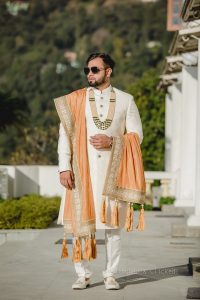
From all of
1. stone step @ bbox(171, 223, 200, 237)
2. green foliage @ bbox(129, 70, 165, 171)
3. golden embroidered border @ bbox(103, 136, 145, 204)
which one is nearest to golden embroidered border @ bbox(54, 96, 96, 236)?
golden embroidered border @ bbox(103, 136, 145, 204)

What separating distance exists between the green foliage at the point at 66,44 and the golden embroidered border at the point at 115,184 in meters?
59.4

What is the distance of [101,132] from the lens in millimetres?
8242

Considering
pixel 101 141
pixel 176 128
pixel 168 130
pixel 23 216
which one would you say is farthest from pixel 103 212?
pixel 168 130

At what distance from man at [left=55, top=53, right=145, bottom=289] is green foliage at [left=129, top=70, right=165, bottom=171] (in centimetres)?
1999

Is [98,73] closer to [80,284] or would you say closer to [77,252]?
[77,252]

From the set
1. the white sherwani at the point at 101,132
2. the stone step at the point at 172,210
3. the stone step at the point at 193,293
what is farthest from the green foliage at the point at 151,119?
the stone step at the point at 193,293

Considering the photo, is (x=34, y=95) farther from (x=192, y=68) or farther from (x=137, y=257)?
(x=137, y=257)

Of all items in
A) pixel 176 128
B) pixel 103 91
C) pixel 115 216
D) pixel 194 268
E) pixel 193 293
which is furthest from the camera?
pixel 176 128

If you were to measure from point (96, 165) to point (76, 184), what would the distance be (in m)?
0.23

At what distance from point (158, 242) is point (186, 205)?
20.5 feet

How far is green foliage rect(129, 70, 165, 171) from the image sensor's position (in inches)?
1125

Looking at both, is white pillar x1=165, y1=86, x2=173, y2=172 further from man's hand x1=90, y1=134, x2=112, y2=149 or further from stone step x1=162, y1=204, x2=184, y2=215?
man's hand x1=90, y1=134, x2=112, y2=149

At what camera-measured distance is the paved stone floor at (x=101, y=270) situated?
8.05m

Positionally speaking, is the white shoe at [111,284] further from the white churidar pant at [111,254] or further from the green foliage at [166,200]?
the green foliage at [166,200]
